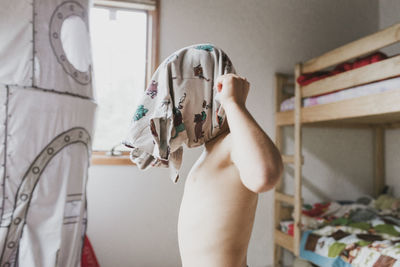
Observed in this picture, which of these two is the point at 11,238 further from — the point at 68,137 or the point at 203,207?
the point at 203,207

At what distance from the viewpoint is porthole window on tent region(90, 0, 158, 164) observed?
7.29 feet

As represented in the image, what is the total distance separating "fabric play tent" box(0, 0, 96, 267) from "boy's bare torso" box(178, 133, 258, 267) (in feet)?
2.28

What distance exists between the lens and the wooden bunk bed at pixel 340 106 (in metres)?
1.55

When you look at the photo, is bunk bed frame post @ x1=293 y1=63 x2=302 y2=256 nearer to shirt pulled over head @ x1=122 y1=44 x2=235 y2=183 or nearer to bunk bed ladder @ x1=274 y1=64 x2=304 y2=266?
bunk bed ladder @ x1=274 y1=64 x2=304 y2=266

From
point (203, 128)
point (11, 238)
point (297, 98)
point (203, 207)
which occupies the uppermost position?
point (297, 98)

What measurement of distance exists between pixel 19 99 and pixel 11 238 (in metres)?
0.48

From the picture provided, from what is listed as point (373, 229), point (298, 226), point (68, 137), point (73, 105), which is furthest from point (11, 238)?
point (373, 229)

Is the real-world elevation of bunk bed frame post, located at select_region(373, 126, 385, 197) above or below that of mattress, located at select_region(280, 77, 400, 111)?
below

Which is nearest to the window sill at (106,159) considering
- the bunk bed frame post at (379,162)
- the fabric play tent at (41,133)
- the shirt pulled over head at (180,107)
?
the fabric play tent at (41,133)

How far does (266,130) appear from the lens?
2508mm

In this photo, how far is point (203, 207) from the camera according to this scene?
0.73 meters

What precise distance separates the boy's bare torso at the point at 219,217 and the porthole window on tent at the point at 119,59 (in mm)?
1539

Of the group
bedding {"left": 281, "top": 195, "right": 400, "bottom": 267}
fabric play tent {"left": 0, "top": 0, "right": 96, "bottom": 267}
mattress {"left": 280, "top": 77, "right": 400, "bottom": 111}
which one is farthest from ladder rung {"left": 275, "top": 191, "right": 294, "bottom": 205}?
fabric play tent {"left": 0, "top": 0, "right": 96, "bottom": 267}

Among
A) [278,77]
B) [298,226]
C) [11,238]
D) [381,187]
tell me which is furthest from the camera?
[381,187]
